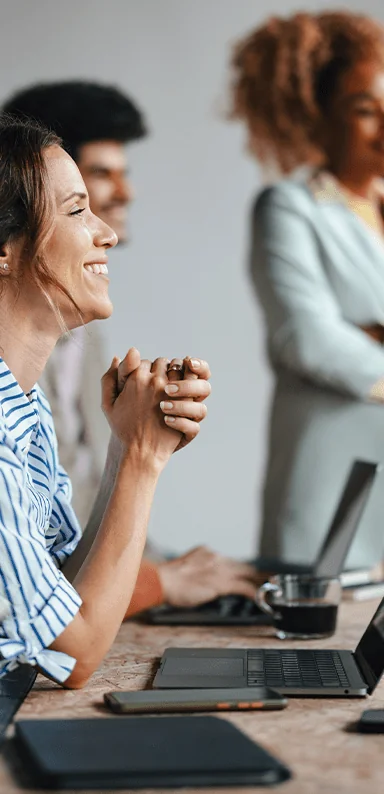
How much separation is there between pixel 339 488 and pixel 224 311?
1.23 metres

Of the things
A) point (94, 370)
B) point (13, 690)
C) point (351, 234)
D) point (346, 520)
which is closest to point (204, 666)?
point (13, 690)

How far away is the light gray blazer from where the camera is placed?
2283mm

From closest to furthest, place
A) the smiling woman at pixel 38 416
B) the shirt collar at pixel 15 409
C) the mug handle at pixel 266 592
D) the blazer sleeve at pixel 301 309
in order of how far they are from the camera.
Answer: the smiling woman at pixel 38 416 < the shirt collar at pixel 15 409 < the mug handle at pixel 266 592 < the blazer sleeve at pixel 301 309

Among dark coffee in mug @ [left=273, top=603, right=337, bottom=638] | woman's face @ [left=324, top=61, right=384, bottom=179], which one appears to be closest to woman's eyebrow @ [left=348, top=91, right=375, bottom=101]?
woman's face @ [left=324, top=61, right=384, bottom=179]

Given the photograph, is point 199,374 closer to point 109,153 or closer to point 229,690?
point 229,690

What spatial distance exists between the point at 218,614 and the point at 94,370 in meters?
0.70

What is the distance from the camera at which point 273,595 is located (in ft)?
4.05

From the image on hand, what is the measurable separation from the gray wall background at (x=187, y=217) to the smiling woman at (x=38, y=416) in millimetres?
2244

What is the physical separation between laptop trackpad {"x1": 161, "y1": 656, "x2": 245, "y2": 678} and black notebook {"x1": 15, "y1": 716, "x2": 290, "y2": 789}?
186 mm

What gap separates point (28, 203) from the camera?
1052 mm

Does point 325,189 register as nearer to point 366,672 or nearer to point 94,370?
point 94,370

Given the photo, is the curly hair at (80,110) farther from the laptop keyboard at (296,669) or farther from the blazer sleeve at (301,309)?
the laptop keyboard at (296,669)

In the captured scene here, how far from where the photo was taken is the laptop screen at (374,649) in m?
0.89

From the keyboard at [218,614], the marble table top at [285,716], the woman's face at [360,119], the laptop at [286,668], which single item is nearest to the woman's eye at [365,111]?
the woman's face at [360,119]
